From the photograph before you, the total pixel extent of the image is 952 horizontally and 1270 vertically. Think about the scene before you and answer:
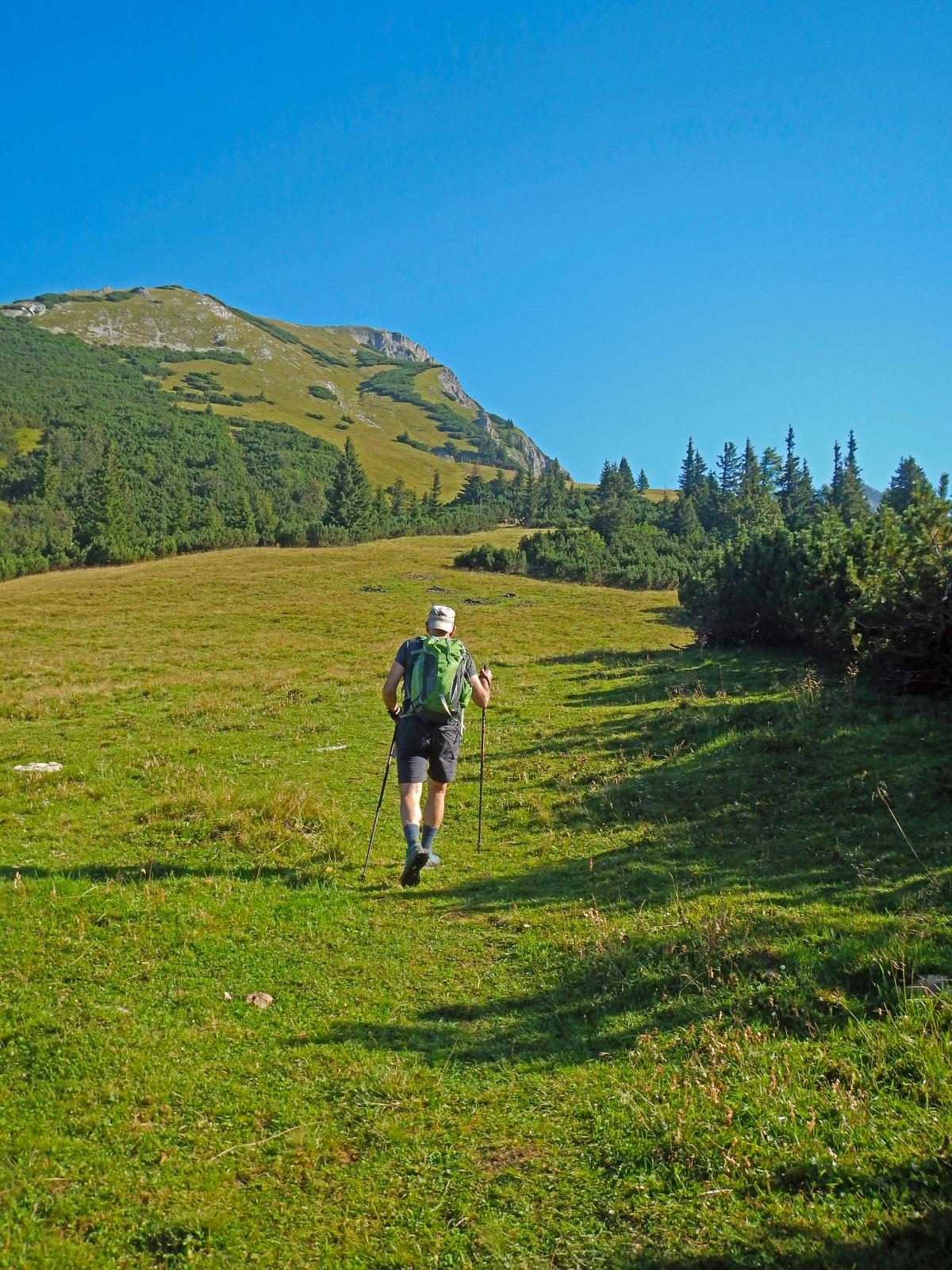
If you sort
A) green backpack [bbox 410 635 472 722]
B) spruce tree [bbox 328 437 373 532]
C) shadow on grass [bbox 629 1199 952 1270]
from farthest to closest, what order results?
1. spruce tree [bbox 328 437 373 532]
2. green backpack [bbox 410 635 472 722]
3. shadow on grass [bbox 629 1199 952 1270]

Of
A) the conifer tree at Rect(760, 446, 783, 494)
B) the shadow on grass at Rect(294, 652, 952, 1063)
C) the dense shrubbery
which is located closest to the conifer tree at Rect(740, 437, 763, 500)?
the conifer tree at Rect(760, 446, 783, 494)

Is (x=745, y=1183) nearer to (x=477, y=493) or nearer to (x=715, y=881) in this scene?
(x=715, y=881)

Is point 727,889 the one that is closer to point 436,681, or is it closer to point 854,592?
point 436,681

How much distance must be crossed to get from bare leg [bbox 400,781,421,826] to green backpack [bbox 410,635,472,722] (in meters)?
0.84

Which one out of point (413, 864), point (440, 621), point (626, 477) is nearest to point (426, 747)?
point (413, 864)

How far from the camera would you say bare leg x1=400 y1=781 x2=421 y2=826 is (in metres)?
8.66

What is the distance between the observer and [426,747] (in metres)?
8.93

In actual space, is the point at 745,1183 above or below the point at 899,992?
below

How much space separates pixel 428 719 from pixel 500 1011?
370cm

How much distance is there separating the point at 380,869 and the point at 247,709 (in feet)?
39.1

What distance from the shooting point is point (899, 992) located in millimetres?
5059

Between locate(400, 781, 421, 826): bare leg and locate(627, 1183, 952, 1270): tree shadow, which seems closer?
locate(627, 1183, 952, 1270): tree shadow

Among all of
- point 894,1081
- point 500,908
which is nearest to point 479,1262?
point 894,1081

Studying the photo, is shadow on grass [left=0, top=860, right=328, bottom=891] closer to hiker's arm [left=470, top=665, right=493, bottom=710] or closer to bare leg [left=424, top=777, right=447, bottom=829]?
bare leg [left=424, top=777, right=447, bottom=829]
